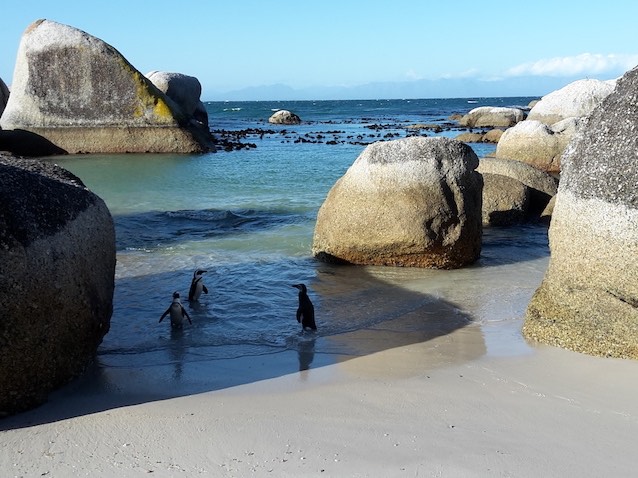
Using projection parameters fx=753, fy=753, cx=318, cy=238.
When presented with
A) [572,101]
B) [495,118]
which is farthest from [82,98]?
[495,118]

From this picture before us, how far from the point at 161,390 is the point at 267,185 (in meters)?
14.3

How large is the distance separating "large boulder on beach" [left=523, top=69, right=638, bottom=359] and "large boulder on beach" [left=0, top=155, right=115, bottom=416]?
3897 millimetres

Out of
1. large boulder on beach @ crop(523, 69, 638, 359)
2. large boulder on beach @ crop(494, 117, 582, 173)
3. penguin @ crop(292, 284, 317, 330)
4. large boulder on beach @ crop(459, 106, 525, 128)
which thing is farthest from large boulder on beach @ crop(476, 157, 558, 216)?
large boulder on beach @ crop(459, 106, 525, 128)

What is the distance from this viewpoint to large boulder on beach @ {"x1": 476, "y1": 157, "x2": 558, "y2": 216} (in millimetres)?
14156

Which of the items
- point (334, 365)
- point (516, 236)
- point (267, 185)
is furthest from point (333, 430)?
point (267, 185)

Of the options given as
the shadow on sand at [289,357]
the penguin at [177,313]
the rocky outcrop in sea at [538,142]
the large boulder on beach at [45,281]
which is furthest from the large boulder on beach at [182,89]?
the large boulder on beach at [45,281]

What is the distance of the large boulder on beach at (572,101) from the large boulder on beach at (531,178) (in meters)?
20.7

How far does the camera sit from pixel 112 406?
5234 mm

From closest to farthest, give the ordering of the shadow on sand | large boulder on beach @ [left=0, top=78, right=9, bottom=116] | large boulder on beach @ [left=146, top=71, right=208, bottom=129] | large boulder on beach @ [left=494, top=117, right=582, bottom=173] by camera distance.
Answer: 1. the shadow on sand
2. large boulder on beach @ [left=494, top=117, right=582, bottom=173]
3. large boulder on beach @ [left=0, top=78, right=9, bottom=116]
4. large boulder on beach @ [left=146, top=71, right=208, bottom=129]

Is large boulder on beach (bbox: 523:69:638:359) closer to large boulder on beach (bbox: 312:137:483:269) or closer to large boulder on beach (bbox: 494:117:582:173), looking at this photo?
large boulder on beach (bbox: 312:137:483:269)

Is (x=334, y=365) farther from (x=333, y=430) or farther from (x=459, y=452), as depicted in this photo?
(x=459, y=452)

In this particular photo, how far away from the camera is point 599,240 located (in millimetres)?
6258

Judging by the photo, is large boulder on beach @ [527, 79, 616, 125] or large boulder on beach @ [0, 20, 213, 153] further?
large boulder on beach @ [527, 79, 616, 125]

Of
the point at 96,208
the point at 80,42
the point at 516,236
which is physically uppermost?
the point at 80,42
